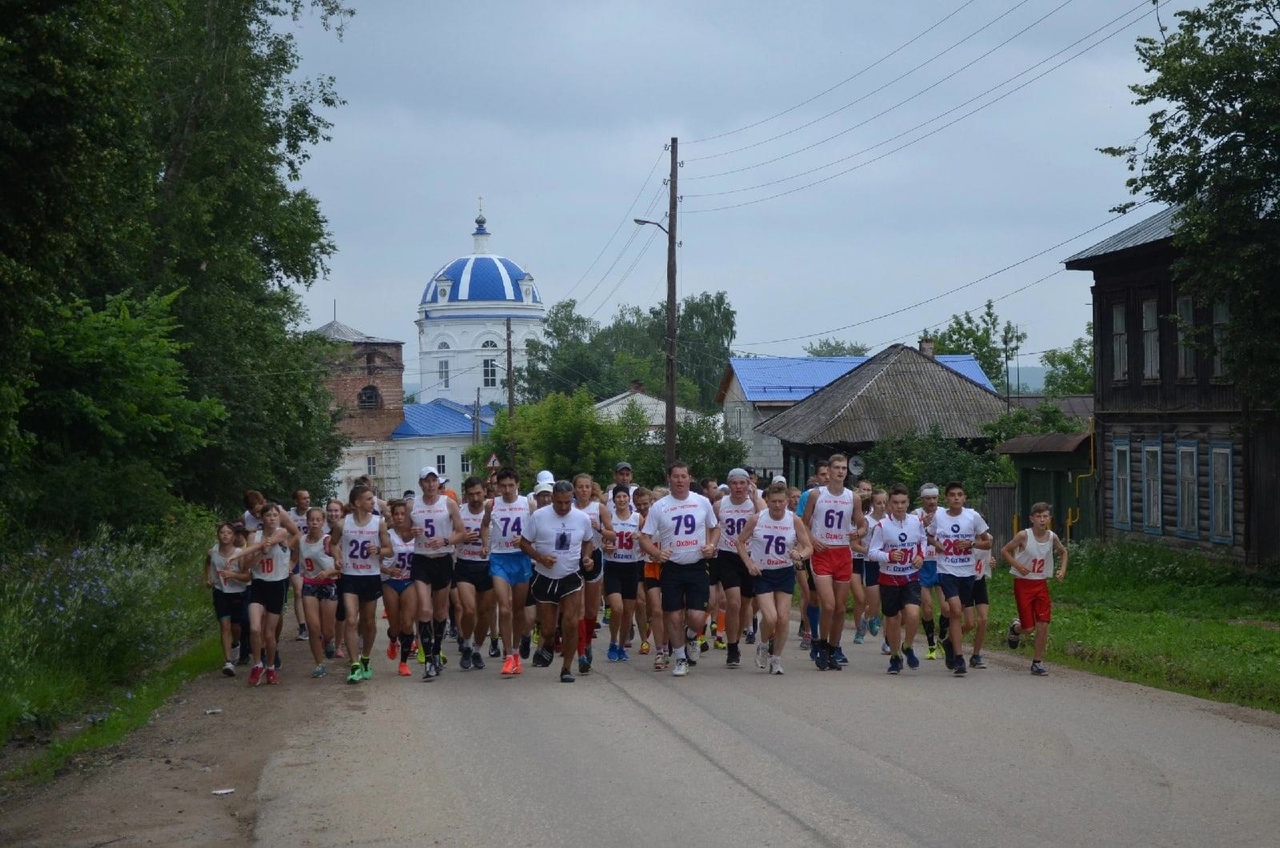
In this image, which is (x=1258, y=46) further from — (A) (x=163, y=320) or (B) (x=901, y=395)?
(B) (x=901, y=395)

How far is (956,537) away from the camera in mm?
14664

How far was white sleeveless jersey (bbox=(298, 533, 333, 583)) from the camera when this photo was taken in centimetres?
1494

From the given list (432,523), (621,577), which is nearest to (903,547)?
(621,577)

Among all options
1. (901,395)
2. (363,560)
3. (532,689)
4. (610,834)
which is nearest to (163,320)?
(363,560)

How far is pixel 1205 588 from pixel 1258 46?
916 cm

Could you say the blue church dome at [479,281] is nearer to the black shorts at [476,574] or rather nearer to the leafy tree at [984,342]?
the leafy tree at [984,342]

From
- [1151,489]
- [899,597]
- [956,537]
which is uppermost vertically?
Answer: [1151,489]

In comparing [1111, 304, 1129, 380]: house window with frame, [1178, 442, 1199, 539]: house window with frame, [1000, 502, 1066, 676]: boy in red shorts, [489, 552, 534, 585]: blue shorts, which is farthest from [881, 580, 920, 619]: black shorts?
[1111, 304, 1129, 380]: house window with frame

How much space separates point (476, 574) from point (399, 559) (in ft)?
2.66

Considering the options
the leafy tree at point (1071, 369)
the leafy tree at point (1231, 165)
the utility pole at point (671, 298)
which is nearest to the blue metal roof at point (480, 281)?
the leafy tree at point (1071, 369)

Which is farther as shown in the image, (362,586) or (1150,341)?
(1150,341)

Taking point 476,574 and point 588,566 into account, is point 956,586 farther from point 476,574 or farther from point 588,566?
point 476,574

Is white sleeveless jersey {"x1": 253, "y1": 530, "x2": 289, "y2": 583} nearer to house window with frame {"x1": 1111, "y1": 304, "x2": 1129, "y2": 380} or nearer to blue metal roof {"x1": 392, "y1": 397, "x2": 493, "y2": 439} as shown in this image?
house window with frame {"x1": 1111, "y1": 304, "x2": 1129, "y2": 380}

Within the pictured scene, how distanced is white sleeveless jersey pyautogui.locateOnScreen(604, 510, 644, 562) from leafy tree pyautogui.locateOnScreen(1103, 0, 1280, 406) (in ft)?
41.4
